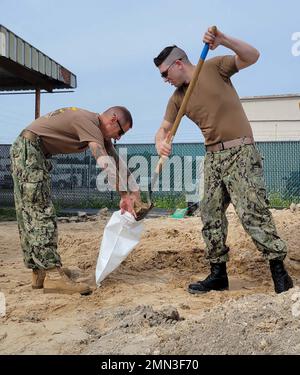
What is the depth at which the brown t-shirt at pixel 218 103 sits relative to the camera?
4.09 metres

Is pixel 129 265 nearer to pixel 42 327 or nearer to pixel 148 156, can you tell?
pixel 42 327

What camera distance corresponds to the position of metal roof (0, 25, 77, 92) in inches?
421

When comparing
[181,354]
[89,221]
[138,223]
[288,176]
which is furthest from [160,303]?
[288,176]

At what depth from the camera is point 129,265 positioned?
5.64m

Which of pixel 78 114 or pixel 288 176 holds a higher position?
pixel 78 114

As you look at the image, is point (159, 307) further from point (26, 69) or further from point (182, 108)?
point (26, 69)

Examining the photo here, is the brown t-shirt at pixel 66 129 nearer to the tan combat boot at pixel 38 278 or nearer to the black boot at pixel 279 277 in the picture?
the tan combat boot at pixel 38 278

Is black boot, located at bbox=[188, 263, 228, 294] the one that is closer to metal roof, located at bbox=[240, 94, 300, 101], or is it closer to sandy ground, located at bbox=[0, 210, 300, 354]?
sandy ground, located at bbox=[0, 210, 300, 354]

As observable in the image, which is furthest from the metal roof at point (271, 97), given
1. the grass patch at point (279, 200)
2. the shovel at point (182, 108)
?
the shovel at point (182, 108)

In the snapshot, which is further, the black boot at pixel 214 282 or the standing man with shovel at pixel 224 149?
the black boot at pixel 214 282

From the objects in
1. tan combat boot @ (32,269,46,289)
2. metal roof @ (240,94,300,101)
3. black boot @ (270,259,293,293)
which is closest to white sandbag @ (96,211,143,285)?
tan combat boot @ (32,269,46,289)

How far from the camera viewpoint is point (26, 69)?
12.1 m

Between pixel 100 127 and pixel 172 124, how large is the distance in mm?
636

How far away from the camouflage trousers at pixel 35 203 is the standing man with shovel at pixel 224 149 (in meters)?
1.02
